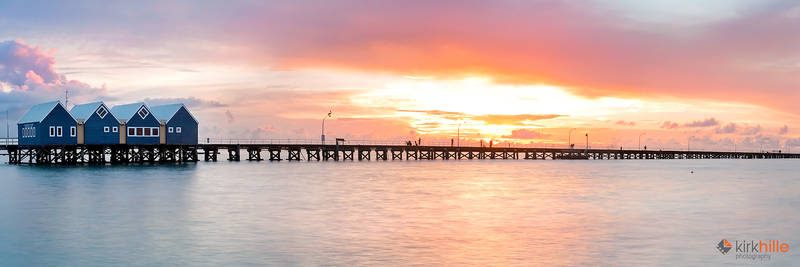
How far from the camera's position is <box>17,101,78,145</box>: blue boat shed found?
78.8m

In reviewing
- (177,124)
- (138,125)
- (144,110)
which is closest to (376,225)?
(138,125)

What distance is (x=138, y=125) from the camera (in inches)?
3346

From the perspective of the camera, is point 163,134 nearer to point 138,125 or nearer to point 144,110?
point 138,125

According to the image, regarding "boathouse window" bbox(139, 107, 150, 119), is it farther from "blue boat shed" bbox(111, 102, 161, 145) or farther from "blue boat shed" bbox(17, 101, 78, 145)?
"blue boat shed" bbox(17, 101, 78, 145)

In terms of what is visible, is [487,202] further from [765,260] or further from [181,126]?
[181,126]

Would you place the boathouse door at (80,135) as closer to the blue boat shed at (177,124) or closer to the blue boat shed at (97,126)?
the blue boat shed at (97,126)

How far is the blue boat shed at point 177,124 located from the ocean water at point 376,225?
113 ft

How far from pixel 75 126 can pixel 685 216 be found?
6902 cm

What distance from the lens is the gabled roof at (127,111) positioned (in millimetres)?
84875

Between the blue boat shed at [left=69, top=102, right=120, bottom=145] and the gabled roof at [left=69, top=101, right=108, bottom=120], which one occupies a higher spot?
the gabled roof at [left=69, top=101, right=108, bottom=120]

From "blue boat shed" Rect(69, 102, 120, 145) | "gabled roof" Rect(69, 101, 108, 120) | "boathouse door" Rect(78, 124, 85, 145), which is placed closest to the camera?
"boathouse door" Rect(78, 124, 85, 145)

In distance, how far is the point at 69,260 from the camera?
21.3 metres

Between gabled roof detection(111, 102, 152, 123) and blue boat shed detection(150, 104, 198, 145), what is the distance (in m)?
3.46

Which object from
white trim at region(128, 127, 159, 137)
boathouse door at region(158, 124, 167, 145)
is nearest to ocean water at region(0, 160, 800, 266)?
white trim at region(128, 127, 159, 137)
